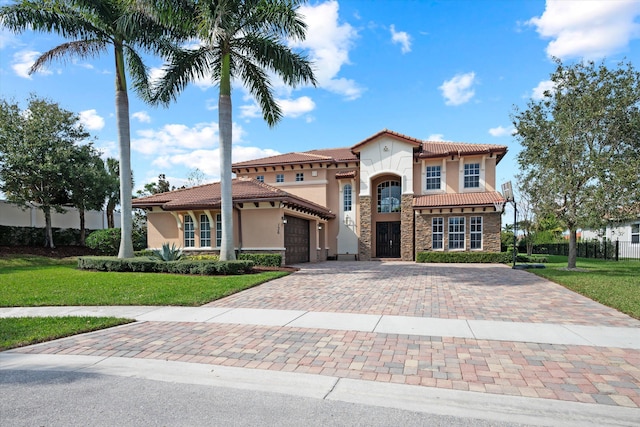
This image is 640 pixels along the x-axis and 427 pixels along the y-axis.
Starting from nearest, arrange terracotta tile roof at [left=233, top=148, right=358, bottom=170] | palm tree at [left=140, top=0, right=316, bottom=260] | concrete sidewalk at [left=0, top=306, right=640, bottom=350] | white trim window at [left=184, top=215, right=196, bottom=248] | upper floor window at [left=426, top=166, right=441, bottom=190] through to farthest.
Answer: concrete sidewalk at [left=0, top=306, right=640, bottom=350]
palm tree at [left=140, top=0, right=316, bottom=260]
white trim window at [left=184, top=215, right=196, bottom=248]
upper floor window at [left=426, top=166, right=441, bottom=190]
terracotta tile roof at [left=233, top=148, right=358, bottom=170]

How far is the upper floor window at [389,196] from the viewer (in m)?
26.5

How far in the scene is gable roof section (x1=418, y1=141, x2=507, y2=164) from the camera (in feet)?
76.6

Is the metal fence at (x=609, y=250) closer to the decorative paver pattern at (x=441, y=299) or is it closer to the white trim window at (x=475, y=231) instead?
the white trim window at (x=475, y=231)

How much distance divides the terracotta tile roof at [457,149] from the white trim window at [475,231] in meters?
4.31

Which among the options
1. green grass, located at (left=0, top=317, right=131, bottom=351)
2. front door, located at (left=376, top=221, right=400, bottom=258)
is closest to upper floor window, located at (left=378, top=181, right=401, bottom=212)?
front door, located at (left=376, top=221, right=400, bottom=258)

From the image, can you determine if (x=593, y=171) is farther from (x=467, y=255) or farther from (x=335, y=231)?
(x=335, y=231)

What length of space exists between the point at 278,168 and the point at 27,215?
55.2ft

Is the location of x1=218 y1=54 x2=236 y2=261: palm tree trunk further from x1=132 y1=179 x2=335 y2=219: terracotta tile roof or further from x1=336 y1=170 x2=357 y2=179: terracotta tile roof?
x1=336 y1=170 x2=357 y2=179: terracotta tile roof

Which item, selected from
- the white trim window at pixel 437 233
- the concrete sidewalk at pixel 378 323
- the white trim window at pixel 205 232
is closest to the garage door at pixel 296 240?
the white trim window at pixel 205 232

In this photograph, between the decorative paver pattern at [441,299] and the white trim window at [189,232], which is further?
the white trim window at [189,232]

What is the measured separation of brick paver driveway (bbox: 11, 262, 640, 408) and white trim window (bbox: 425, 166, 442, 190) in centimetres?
1636

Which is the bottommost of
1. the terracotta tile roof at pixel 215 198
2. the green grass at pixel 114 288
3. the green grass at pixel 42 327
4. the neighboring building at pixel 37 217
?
the green grass at pixel 114 288

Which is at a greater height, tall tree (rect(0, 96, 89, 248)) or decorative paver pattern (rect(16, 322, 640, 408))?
A: tall tree (rect(0, 96, 89, 248))

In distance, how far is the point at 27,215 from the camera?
24.0m
